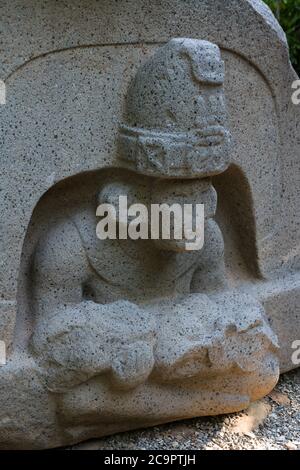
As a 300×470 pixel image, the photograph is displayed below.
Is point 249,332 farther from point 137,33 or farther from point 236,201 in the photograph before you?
point 137,33

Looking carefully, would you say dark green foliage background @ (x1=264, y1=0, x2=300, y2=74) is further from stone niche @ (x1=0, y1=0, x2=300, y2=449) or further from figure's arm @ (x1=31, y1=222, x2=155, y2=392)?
figure's arm @ (x1=31, y1=222, x2=155, y2=392)

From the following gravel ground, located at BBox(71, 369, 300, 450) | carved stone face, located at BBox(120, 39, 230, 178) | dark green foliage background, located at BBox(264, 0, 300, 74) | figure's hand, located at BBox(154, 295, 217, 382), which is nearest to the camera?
carved stone face, located at BBox(120, 39, 230, 178)

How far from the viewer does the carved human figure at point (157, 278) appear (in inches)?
57.9

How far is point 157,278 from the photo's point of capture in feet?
5.58

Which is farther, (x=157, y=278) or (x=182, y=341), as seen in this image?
(x=157, y=278)

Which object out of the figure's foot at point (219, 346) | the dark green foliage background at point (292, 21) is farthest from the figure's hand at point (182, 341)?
the dark green foliage background at point (292, 21)

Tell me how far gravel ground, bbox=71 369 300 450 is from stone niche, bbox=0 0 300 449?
4 cm

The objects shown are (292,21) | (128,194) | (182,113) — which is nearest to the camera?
(182,113)

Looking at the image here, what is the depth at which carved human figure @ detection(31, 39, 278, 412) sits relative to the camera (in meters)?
1.47

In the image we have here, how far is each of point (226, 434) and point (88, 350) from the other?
0.49 meters

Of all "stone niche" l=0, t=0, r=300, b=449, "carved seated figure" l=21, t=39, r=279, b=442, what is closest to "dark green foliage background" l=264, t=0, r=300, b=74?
"stone niche" l=0, t=0, r=300, b=449

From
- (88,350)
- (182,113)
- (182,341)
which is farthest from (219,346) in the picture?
(182,113)

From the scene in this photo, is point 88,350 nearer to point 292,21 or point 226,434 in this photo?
point 226,434
